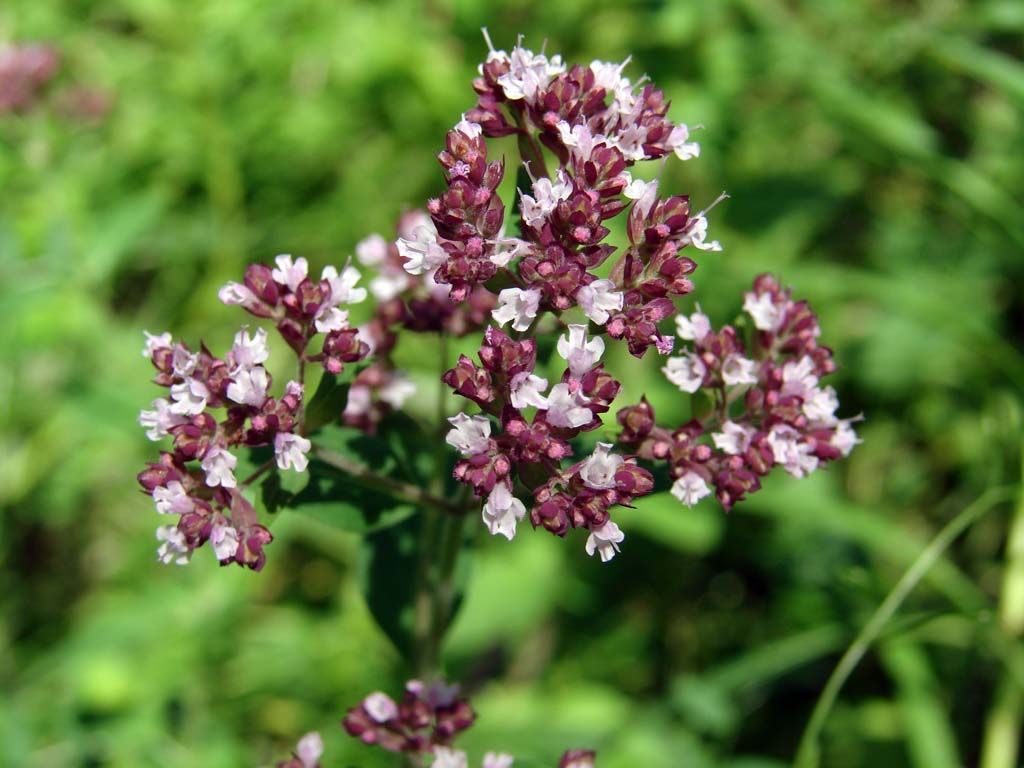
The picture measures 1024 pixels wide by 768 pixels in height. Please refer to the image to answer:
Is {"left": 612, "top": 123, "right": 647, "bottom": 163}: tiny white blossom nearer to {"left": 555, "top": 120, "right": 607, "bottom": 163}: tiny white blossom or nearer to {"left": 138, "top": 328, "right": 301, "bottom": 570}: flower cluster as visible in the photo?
{"left": 555, "top": 120, "right": 607, "bottom": 163}: tiny white blossom

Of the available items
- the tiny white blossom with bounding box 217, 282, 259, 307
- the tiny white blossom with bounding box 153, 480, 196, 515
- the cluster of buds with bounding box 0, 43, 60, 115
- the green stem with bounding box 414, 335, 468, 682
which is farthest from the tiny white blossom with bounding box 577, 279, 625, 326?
the cluster of buds with bounding box 0, 43, 60, 115

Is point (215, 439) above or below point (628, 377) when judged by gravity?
below

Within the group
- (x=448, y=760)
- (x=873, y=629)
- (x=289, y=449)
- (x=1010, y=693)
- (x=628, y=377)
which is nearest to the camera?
(x=289, y=449)

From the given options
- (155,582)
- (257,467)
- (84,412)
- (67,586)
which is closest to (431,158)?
(84,412)

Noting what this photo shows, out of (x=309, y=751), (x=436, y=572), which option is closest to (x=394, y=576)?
(x=436, y=572)

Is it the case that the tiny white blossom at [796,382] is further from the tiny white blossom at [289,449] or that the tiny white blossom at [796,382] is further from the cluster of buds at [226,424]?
the tiny white blossom at [289,449]

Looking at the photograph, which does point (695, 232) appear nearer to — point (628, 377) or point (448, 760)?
point (448, 760)
